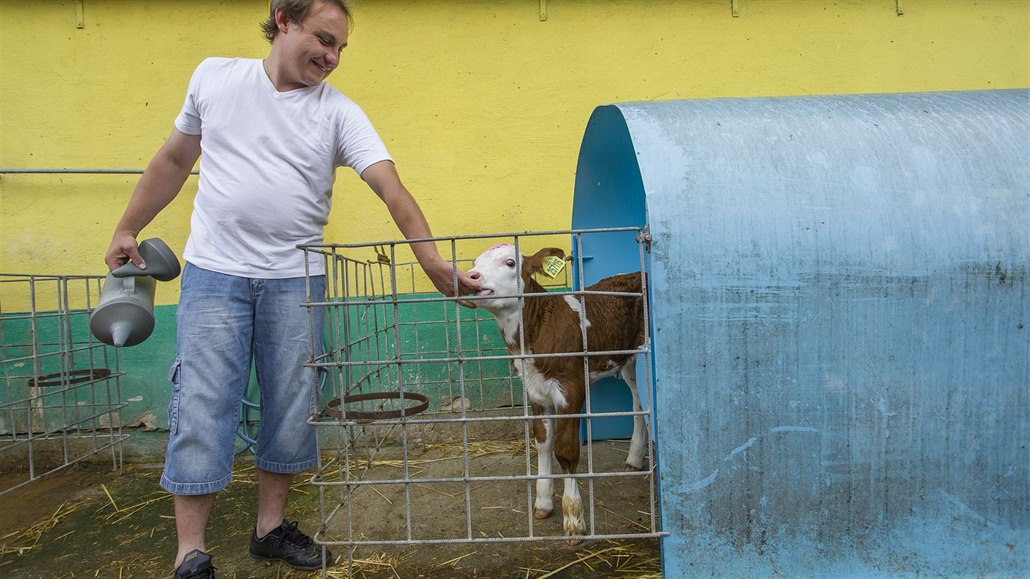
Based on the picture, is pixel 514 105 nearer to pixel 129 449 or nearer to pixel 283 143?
pixel 283 143

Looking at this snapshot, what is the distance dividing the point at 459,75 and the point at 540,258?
1.87 m

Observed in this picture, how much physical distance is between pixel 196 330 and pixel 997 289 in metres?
2.70

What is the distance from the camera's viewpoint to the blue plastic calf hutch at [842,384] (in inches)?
74.0

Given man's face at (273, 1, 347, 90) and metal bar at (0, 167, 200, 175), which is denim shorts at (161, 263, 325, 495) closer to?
man's face at (273, 1, 347, 90)

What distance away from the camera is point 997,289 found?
6.20 feet

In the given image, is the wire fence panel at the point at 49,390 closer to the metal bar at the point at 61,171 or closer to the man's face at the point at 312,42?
the metal bar at the point at 61,171

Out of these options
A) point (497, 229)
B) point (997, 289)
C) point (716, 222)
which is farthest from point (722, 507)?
point (497, 229)

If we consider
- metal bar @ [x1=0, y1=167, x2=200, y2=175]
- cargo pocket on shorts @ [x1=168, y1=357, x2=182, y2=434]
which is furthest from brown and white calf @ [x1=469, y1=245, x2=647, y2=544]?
metal bar @ [x1=0, y1=167, x2=200, y2=175]

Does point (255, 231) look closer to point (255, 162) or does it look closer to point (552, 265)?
point (255, 162)

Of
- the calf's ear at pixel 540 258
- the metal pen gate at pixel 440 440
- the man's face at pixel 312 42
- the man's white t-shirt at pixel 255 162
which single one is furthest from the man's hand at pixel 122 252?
the calf's ear at pixel 540 258

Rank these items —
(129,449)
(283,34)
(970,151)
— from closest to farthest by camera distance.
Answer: (970,151)
(283,34)
(129,449)

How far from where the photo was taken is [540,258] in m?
2.71

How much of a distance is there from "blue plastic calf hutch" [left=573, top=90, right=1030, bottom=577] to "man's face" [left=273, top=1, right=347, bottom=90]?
127 centimetres

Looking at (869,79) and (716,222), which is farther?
(869,79)
